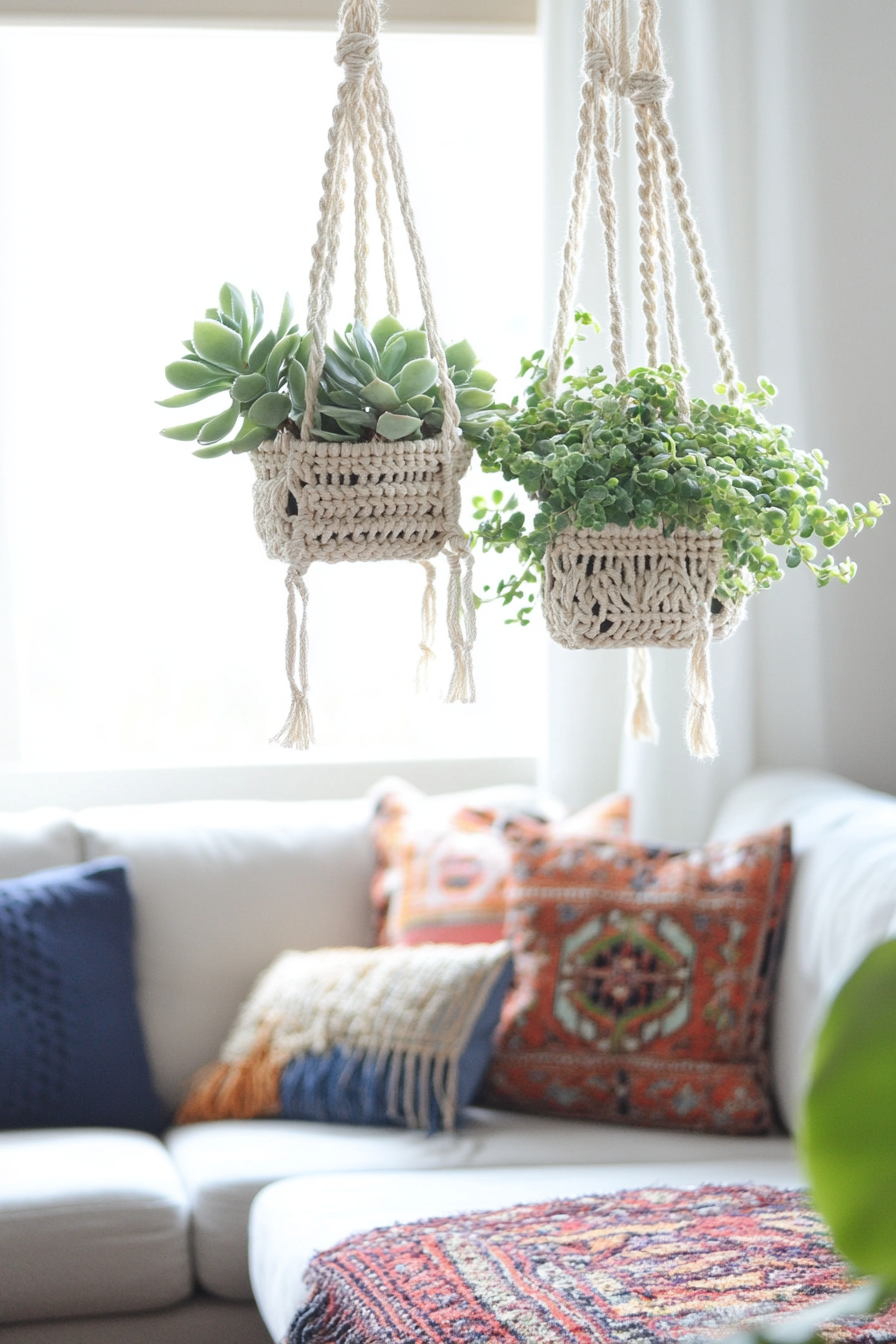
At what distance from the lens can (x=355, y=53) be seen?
4.05 feet

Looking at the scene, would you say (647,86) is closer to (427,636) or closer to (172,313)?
(427,636)

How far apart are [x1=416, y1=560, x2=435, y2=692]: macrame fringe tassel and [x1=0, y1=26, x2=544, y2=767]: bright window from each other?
1358 mm

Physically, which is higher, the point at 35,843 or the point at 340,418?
the point at 340,418

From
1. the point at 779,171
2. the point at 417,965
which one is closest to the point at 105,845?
the point at 417,965

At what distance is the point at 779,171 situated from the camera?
2.66 metres

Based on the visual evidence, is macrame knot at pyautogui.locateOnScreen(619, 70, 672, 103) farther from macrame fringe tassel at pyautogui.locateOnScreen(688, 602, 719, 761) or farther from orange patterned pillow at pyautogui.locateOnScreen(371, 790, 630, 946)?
orange patterned pillow at pyautogui.locateOnScreen(371, 790, 630, 946)

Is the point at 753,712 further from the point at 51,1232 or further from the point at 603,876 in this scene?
the point at 51,1232

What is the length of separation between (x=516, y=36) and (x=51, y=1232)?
238cm

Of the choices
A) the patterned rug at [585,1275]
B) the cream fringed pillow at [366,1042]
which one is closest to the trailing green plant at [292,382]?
the patterned rug at [585,1275]

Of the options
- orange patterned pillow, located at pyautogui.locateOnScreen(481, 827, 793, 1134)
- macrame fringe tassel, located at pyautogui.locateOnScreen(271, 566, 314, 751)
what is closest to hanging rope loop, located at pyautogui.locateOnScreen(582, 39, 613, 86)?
macrame fringe tassel, located at pyautogui.locateOnScreen(271, 566, 314, 751)

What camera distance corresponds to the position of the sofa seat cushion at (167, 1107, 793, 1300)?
74.1 inches

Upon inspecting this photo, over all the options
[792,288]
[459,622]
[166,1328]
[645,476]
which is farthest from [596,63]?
[166,1328]

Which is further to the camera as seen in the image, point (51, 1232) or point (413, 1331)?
point (51, 1232)

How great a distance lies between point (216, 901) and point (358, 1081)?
0.49 m
